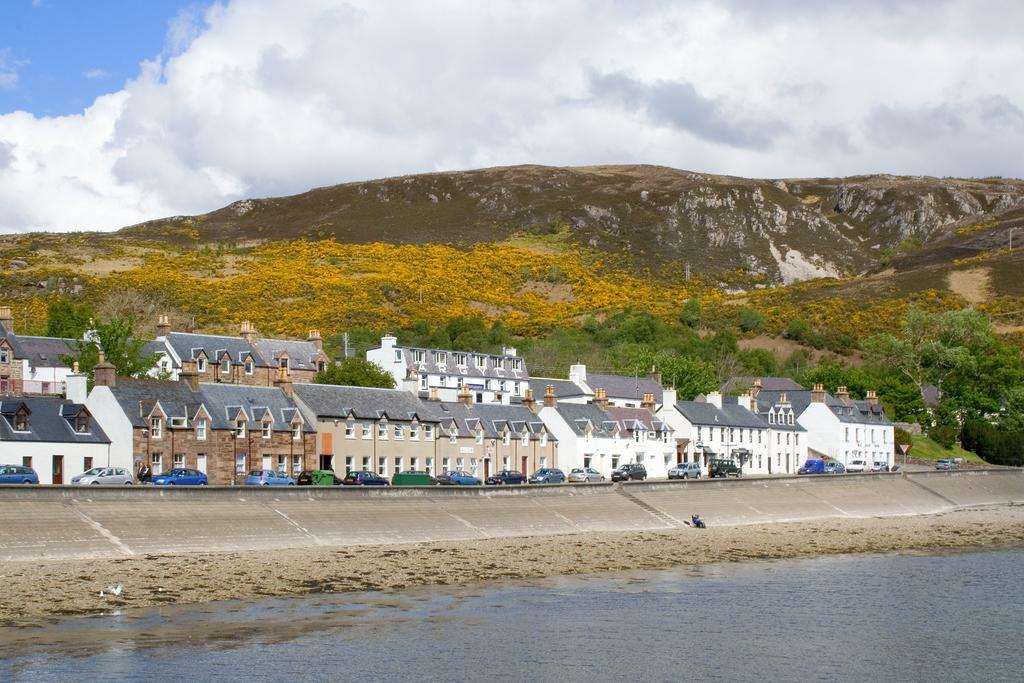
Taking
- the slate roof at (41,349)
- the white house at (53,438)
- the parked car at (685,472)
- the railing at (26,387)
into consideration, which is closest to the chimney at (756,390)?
the parked car at (685,472)

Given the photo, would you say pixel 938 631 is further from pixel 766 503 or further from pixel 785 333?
pixel 785 333

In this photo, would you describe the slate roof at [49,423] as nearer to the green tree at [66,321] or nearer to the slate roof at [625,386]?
the green tree at [66,321]

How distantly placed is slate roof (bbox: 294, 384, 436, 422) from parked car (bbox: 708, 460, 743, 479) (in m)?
24.5

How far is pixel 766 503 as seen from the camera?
8631cm

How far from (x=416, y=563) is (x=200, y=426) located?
931 inches

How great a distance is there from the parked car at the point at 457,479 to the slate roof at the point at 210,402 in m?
8.66

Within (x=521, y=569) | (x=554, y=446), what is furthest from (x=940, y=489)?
(x=521, y=569)

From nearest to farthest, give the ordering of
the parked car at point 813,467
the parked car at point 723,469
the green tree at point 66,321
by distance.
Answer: the parked car at point 723,469 < the green tree at point 66,321 < the parked car at point 813,467

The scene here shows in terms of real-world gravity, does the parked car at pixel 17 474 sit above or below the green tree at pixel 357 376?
below

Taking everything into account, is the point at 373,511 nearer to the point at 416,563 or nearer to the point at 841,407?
the point at 416,563

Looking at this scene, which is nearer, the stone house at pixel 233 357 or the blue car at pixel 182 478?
the blue car at pixel 182 478

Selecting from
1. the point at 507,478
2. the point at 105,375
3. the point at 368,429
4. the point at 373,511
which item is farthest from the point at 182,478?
the point at 507,478

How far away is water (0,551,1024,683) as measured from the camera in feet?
119

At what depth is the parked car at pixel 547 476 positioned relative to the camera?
280 ft
